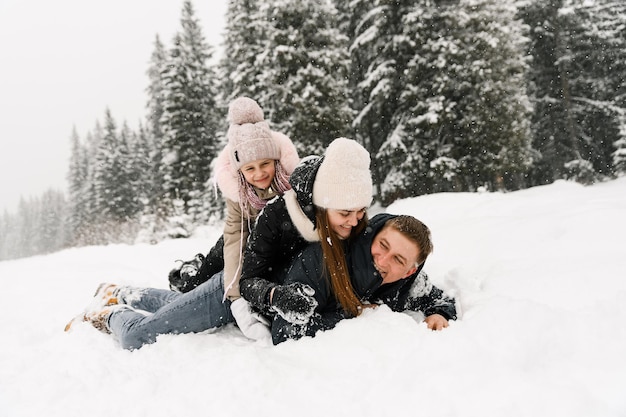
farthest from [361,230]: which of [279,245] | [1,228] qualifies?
[1,228]

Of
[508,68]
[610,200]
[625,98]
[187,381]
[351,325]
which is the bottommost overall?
[187,381]

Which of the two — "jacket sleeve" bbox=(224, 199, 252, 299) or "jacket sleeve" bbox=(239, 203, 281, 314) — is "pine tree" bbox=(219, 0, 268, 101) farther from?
"jacket sleeve" bbox=(239, 203, 281, 314)

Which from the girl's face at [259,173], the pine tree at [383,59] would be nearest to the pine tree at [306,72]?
the pine tree at [383,59]

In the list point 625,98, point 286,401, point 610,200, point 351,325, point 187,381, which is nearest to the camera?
point 286,401

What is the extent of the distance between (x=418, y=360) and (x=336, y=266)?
794mm

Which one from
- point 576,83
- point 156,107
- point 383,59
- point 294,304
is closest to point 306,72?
point 383,59

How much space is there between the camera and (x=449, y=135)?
472 inches

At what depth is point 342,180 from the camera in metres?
2.52

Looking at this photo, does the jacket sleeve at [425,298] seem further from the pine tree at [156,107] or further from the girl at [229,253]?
the pine tree at [156,107]

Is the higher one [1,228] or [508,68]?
[508,68]

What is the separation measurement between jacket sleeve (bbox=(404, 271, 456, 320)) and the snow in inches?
8.0

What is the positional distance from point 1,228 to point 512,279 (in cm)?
11962

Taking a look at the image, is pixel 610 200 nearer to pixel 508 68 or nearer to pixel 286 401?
pixel 286 401

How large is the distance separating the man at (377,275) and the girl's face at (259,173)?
0.90 m
